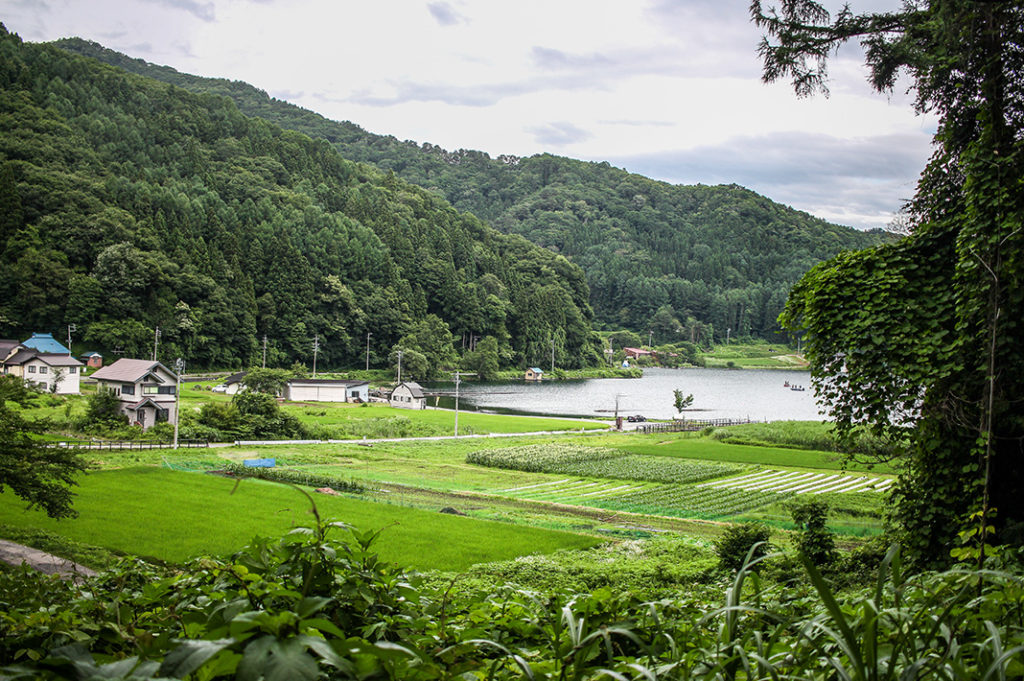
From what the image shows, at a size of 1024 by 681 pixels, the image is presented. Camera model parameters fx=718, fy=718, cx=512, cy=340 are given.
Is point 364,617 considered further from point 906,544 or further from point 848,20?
point 848,20

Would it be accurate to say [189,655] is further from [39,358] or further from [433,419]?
[39,358]

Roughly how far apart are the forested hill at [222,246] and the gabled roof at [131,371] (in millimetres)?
25916

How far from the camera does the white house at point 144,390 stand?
36572 millimetres

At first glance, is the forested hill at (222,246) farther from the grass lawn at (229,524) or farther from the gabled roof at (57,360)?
the grass lawn at (229,524)

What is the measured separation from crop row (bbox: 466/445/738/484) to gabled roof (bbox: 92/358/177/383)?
17221 millimetres

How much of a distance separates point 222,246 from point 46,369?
3605cm

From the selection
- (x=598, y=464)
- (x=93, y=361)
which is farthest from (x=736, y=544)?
(x=93, y=361)

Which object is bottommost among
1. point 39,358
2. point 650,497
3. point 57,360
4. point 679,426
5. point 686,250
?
point 650,497

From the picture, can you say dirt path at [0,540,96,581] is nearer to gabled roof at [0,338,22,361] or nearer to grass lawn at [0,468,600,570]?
grass lawn at [0,468,600,570]

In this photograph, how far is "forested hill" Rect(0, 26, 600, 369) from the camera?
216 feet

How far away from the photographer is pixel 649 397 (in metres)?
77.6

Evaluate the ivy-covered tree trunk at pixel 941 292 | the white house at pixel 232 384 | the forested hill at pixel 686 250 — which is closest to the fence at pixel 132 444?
the white house at pixel 232 384

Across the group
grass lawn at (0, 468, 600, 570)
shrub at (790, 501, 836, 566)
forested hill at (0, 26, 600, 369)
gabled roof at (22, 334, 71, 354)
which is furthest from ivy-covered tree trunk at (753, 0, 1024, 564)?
forested hill at (0, 26, 600, 369)

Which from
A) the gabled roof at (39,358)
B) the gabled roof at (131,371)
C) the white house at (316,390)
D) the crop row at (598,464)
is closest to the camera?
the crop row at (598,464)
